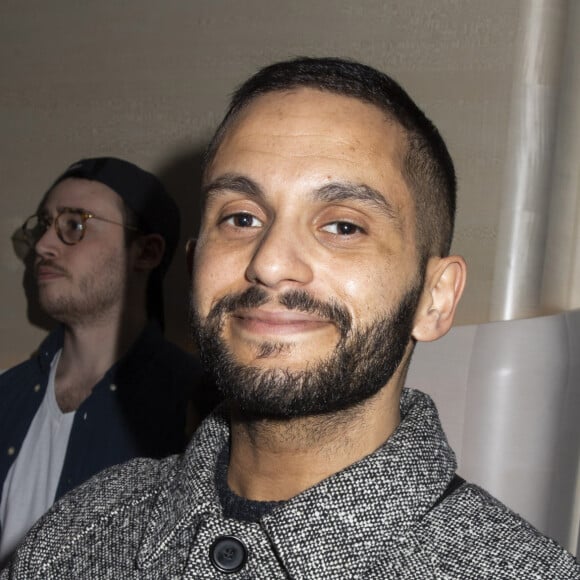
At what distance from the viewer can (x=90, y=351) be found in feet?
5.59

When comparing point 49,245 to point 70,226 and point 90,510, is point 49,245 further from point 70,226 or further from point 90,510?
point 90,510

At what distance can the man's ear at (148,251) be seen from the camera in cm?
174

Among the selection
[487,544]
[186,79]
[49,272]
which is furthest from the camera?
[186,79]

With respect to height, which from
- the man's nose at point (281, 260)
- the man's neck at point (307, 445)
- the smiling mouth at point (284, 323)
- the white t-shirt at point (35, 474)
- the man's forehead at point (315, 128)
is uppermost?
the man's forehead at point (315, 128)

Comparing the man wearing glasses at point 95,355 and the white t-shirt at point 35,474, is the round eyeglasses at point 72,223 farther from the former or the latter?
the white t-shirt at point 35,474

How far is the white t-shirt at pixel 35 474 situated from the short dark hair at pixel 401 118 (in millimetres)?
829

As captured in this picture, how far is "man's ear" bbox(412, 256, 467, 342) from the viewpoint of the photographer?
88 cm

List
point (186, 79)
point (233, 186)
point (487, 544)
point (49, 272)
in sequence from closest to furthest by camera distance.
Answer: point (487, 544) < point (233, 186) < point (49, 272) < point (186, 79)

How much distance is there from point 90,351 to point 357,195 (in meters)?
1.02

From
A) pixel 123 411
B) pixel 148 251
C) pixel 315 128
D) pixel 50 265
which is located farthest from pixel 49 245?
pixel 315 128

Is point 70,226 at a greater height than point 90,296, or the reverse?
point 70,226

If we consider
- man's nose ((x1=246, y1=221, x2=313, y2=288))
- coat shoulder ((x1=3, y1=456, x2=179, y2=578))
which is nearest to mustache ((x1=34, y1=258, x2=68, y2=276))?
coat shoulder ((x1=3, y1=456, x2=179, y2=578))

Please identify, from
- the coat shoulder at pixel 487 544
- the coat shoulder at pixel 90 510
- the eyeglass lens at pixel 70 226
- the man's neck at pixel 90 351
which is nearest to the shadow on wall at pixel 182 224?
the man's neck at pixel 90 351

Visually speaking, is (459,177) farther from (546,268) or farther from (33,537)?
(33,537)
